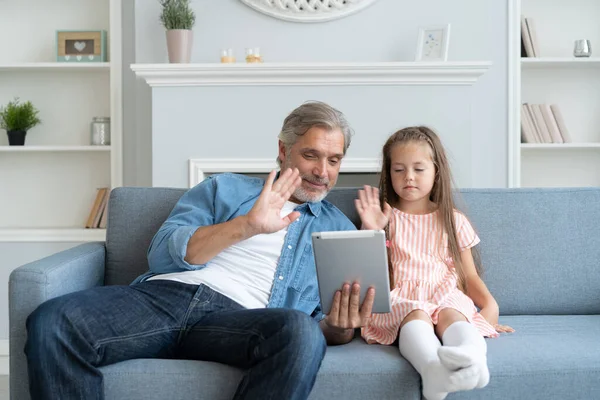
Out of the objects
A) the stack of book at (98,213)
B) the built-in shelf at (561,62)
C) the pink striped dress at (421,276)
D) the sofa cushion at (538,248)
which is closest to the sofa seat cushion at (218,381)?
the pink striped dress at (421,276)

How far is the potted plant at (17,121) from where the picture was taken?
4031 millimetres

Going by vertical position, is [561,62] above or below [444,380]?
above

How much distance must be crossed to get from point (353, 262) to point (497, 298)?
0.68 metres

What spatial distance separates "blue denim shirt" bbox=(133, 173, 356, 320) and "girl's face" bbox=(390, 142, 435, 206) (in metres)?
0.19

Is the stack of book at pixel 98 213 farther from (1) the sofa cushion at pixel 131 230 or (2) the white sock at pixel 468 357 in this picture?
(2) the white sock at pixel 468 357

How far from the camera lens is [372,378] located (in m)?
1.67

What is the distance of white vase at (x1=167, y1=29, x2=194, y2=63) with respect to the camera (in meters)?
3.66

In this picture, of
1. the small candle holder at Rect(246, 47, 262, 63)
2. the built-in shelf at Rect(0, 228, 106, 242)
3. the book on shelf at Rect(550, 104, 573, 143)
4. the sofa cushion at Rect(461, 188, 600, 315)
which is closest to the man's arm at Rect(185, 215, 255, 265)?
the sofa cushion at Rect(461, 188, 600, 315)

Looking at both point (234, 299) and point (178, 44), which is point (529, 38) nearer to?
point (178, 44)

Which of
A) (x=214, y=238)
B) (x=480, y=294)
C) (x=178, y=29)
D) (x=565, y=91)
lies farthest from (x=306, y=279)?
(x=565, y=91)

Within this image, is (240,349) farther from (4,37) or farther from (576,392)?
(4,37)

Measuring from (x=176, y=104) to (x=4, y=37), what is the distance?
128 cm

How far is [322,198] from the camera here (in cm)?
208

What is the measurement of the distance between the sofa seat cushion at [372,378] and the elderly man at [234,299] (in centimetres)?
5
